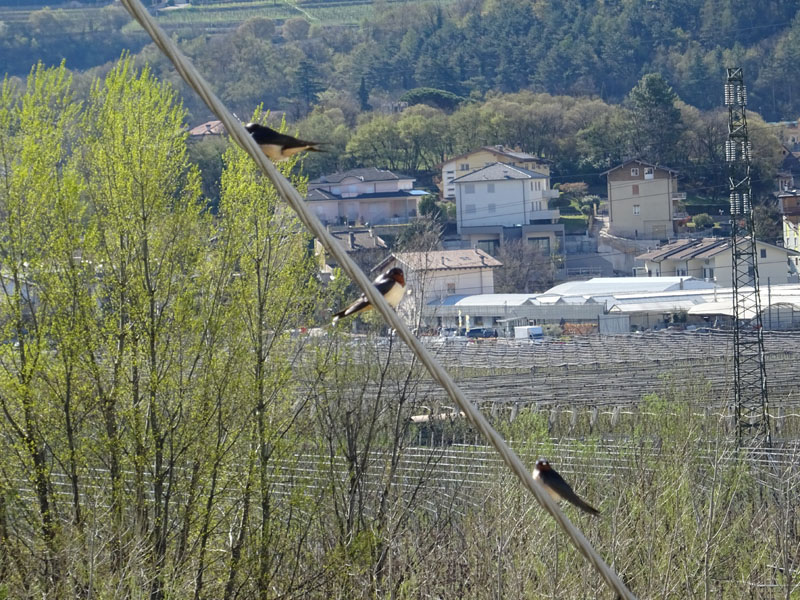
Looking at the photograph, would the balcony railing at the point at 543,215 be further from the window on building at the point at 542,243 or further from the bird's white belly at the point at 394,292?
the bird's white belly at the point at 394,292

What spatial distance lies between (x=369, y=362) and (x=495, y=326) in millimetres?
18204

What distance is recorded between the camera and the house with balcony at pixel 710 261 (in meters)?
34.6

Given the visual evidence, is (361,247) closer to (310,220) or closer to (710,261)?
(710,261)

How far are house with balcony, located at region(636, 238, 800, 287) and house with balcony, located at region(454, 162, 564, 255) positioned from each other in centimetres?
524

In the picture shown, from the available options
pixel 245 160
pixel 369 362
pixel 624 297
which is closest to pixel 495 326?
pixel 624 297

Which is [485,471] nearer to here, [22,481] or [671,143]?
[22,481]

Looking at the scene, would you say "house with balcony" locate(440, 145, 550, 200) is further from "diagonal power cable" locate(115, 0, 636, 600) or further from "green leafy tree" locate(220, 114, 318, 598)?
"diagonal power cable" locate(115, 0, 636, 600)

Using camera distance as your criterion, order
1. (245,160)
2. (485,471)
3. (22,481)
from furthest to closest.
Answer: (485,471), (245,160), (22,481)

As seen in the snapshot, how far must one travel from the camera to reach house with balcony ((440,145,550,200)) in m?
47.5

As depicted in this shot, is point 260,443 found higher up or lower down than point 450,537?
higher up

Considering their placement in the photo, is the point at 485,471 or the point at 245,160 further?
the point at 485,471

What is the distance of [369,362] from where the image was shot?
1377 centimetres

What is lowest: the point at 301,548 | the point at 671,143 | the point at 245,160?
the point at 301,548

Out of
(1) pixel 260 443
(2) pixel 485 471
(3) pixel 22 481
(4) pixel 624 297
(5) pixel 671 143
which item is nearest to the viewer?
(3) pixel 22 481
